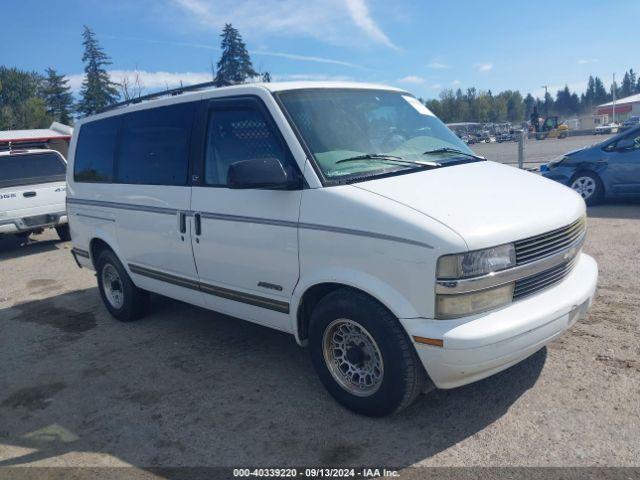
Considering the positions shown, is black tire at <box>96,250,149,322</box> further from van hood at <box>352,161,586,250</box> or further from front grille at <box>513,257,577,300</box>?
front grille at <box>513,257,577,300</box>

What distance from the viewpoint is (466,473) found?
2918mm

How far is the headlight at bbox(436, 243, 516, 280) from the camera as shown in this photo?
2.92 metres

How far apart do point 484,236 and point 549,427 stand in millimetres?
1279

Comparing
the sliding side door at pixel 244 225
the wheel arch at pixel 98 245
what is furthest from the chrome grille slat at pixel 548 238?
the wheel arch at pixel 98 245

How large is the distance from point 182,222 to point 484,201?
2.46 metres

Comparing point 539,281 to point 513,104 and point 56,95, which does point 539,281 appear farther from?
point 513,104

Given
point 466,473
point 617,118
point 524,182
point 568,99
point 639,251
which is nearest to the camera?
point 466,473

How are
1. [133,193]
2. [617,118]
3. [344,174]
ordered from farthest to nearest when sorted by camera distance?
[617,118] < [133,193] < [344,174]

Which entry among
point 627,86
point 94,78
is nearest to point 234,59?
point 94,78

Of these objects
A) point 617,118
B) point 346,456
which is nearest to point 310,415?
point 346,456

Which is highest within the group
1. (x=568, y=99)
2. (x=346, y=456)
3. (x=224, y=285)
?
(x=568, y=99)

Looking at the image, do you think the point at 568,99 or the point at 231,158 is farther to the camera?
the point at 568,99

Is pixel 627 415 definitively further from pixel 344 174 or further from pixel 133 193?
pixel 133 193

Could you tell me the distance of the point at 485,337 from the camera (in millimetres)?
2932
